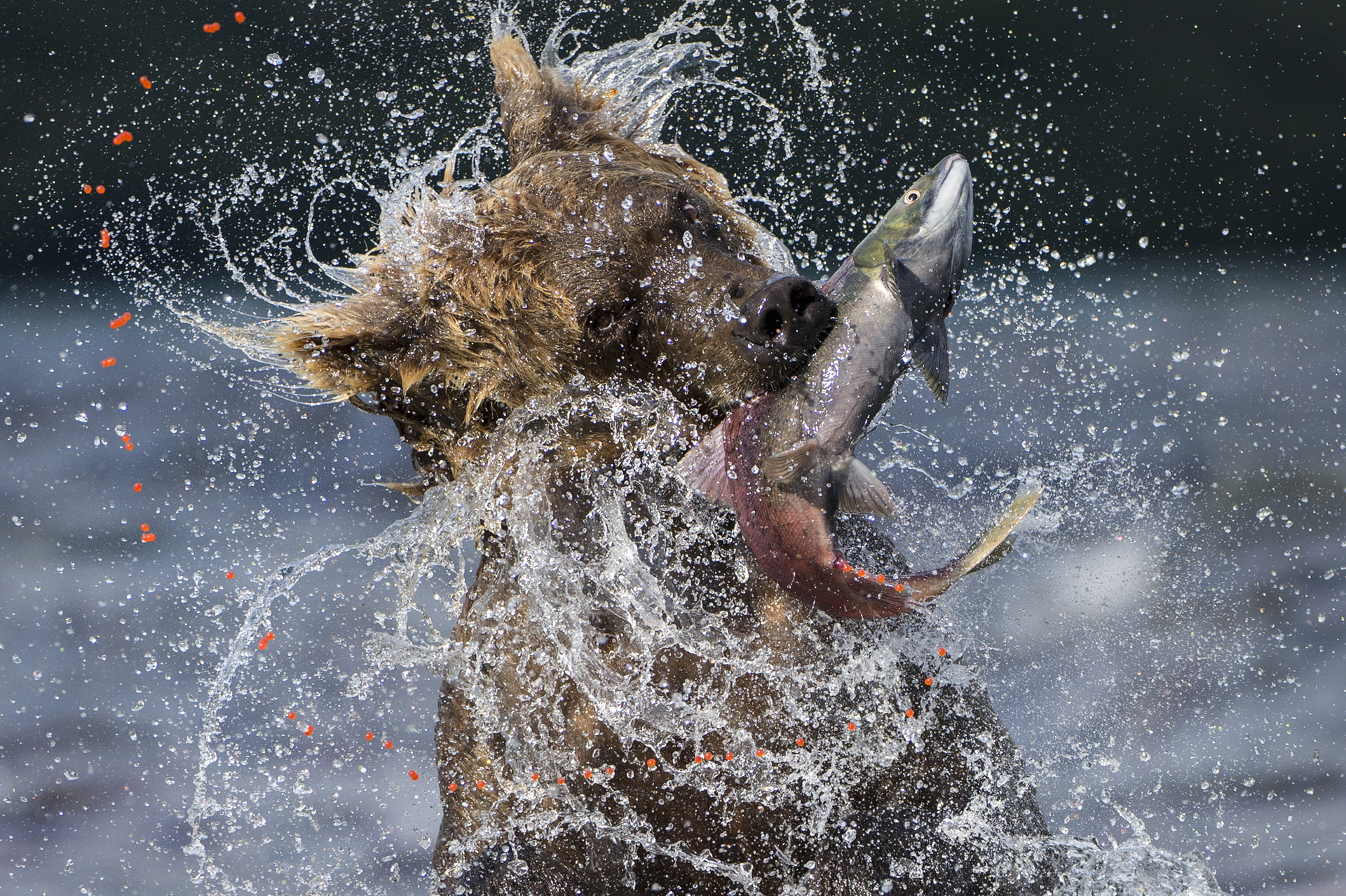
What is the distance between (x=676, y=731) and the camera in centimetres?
286

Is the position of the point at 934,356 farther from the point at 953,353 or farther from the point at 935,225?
the point at 953,353

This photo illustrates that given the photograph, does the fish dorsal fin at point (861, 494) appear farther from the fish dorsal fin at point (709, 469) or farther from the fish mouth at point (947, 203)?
the fish mouth at point (947, 203)

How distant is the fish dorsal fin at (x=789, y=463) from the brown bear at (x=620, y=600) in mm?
262

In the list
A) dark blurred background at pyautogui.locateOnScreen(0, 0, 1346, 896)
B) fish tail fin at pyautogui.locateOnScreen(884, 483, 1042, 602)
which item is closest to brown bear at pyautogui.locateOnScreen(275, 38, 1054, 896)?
fish tail fin at pyautogui.locateOnScreen(884, 483, 1042, 602)

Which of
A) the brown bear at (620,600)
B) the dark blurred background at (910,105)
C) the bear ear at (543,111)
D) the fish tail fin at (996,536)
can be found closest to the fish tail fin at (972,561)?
the fish tail fin at (996,536)

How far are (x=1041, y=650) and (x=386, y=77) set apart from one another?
377 centimetres

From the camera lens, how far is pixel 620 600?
9.57 ft

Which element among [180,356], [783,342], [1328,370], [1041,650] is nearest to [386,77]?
[180,356]

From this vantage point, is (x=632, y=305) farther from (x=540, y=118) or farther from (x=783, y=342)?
(x=540, y=118)

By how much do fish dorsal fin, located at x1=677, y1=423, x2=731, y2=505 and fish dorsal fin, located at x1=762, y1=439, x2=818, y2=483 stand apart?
0.13m

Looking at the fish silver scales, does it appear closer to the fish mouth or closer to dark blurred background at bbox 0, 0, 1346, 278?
the fish mouth

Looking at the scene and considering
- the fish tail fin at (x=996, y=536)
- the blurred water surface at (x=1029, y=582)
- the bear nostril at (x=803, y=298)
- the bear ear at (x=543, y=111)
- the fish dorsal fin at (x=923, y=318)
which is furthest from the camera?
the blurred water surface at (x=1029, y=582)

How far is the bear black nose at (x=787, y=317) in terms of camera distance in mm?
2537

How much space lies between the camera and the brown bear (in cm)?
287
